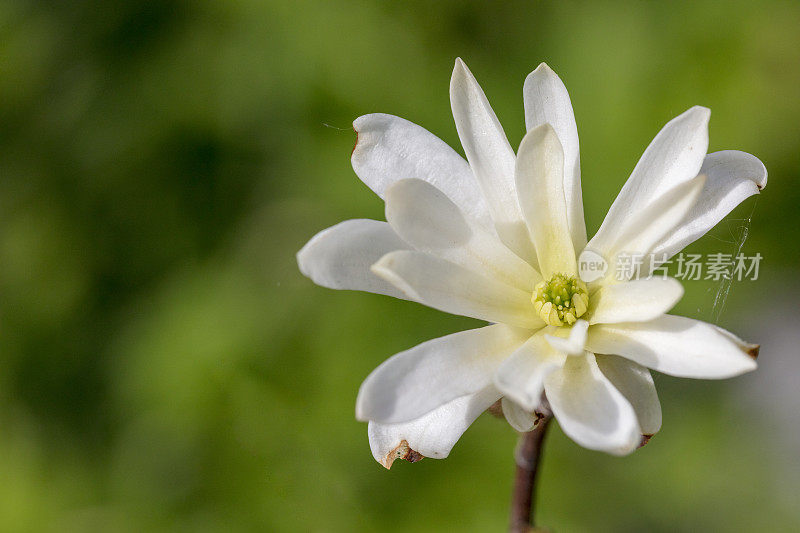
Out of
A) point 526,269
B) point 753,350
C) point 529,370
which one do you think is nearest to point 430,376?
point 529,370

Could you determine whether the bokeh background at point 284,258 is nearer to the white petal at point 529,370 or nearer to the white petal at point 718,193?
the white petal at point 718,193


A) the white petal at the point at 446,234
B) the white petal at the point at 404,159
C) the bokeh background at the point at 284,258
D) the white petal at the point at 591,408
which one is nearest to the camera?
the white petal at the point at 591,408

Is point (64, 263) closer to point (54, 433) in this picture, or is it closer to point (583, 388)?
point (54, 433)

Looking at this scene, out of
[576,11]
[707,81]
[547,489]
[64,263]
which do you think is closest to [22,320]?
[64,263]

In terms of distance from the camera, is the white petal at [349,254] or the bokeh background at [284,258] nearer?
the white petal at [349,254]

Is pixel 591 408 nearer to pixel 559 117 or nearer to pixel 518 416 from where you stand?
pixel 518 416

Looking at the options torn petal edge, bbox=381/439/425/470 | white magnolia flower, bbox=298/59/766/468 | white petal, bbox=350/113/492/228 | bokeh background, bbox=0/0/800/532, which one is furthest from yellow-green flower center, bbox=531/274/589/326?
bokeh background, bbox=0/0/800/532

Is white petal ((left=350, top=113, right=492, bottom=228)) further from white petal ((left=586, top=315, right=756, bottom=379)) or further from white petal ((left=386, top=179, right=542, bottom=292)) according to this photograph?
white petal ((left=586, top=315, right=756, bottom=379))

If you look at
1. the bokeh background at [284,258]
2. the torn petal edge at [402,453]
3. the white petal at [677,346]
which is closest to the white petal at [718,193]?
the white petal at [677,346]
